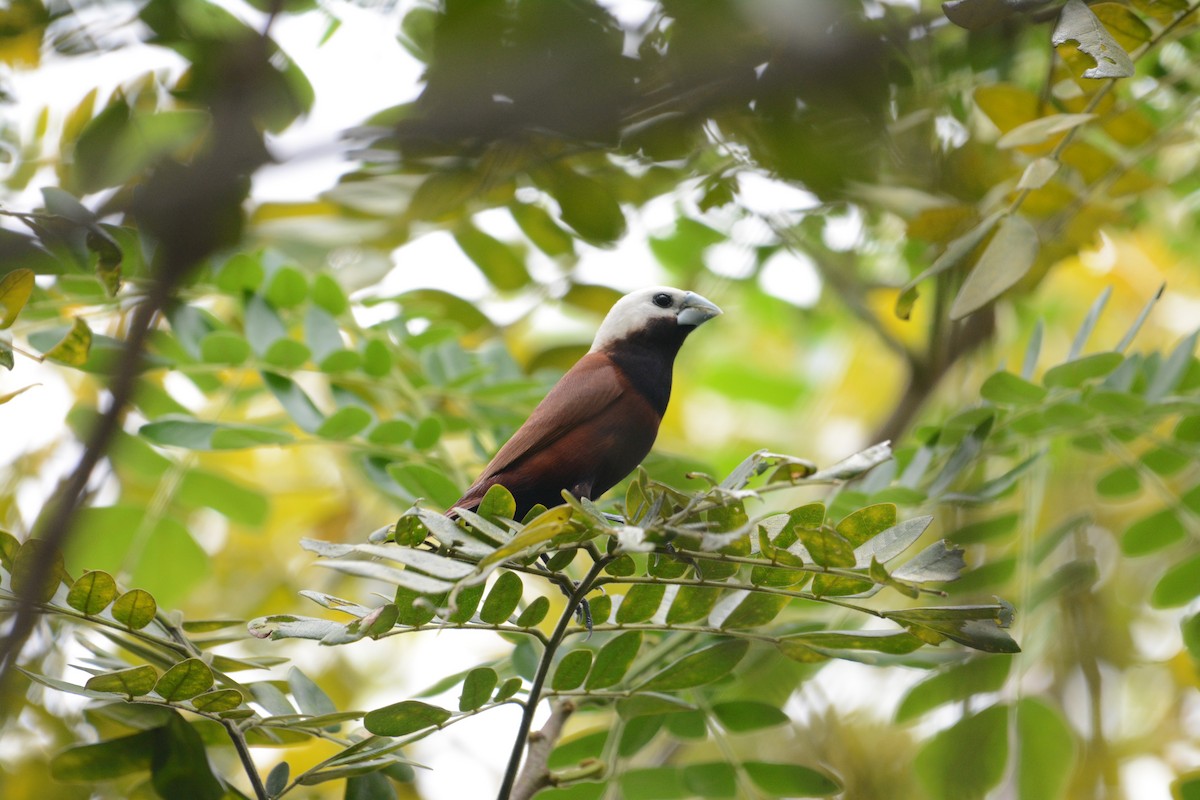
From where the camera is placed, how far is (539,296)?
3775mm

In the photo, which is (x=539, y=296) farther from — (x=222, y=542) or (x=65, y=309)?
(x=222, y=542)

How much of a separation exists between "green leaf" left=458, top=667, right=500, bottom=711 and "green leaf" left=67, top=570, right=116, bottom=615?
0.65 meters

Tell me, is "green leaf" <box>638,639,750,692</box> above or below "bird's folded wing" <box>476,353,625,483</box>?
below

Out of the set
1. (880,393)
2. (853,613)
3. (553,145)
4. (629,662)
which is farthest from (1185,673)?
(553,145)

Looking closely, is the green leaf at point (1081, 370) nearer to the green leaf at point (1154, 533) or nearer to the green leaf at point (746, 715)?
the green leaf at point (1154, 533)

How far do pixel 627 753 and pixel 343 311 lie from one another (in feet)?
5.34

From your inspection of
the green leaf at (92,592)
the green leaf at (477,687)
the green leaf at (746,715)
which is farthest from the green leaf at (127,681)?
the green leaf at (746,715)

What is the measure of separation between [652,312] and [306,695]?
1.47 m

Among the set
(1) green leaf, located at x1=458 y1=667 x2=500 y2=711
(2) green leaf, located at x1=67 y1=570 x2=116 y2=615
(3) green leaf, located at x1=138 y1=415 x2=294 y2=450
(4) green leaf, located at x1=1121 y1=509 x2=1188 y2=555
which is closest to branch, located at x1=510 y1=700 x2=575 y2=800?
(1) green leaf, located at x1=458 y1=667 x2=500 y2=711

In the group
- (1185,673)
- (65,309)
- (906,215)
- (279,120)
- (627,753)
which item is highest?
(279,120)

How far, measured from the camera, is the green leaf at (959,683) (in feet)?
9.07

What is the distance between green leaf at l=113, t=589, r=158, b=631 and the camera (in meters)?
1.86

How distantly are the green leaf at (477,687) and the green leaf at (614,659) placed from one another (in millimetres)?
271

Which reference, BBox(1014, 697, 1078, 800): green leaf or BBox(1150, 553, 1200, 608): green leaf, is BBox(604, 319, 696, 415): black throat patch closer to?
BBox(1014, 697, 1078, 800): green leaf
